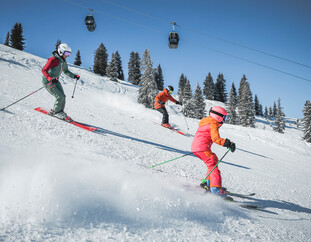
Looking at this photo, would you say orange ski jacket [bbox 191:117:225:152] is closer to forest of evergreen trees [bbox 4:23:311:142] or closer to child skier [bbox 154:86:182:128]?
child skier [bbox 154:86:182:128]

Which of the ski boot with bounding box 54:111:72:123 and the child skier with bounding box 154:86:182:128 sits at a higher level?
the child skier with bounding box 154:86:182:128

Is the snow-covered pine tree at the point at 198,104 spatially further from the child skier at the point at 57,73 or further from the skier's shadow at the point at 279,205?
the skier's shadow at the point at 279,205

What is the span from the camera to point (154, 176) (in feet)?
10.7

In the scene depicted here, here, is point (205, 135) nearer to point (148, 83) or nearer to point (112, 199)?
point (112, 199)

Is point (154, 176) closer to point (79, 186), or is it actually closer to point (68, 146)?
point (79, 186)

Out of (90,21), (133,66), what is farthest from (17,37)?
(90,21)

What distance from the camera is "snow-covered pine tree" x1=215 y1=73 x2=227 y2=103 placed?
249 ft

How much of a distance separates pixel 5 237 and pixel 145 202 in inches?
52.9

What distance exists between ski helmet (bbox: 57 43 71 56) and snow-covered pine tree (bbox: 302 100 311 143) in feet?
165

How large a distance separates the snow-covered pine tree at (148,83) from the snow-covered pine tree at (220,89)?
4743 centimetres

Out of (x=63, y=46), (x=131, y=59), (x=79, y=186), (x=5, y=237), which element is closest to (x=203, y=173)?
(x=79, y=186)

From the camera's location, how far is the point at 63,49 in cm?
550

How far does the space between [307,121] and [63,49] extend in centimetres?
5465

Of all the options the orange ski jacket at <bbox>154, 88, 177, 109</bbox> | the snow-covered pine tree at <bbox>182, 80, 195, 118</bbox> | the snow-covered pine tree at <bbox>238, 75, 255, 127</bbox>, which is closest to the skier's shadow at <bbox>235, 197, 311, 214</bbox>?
the orange ski jacket at <bbox>154, 88, 177, 109</bbox>
